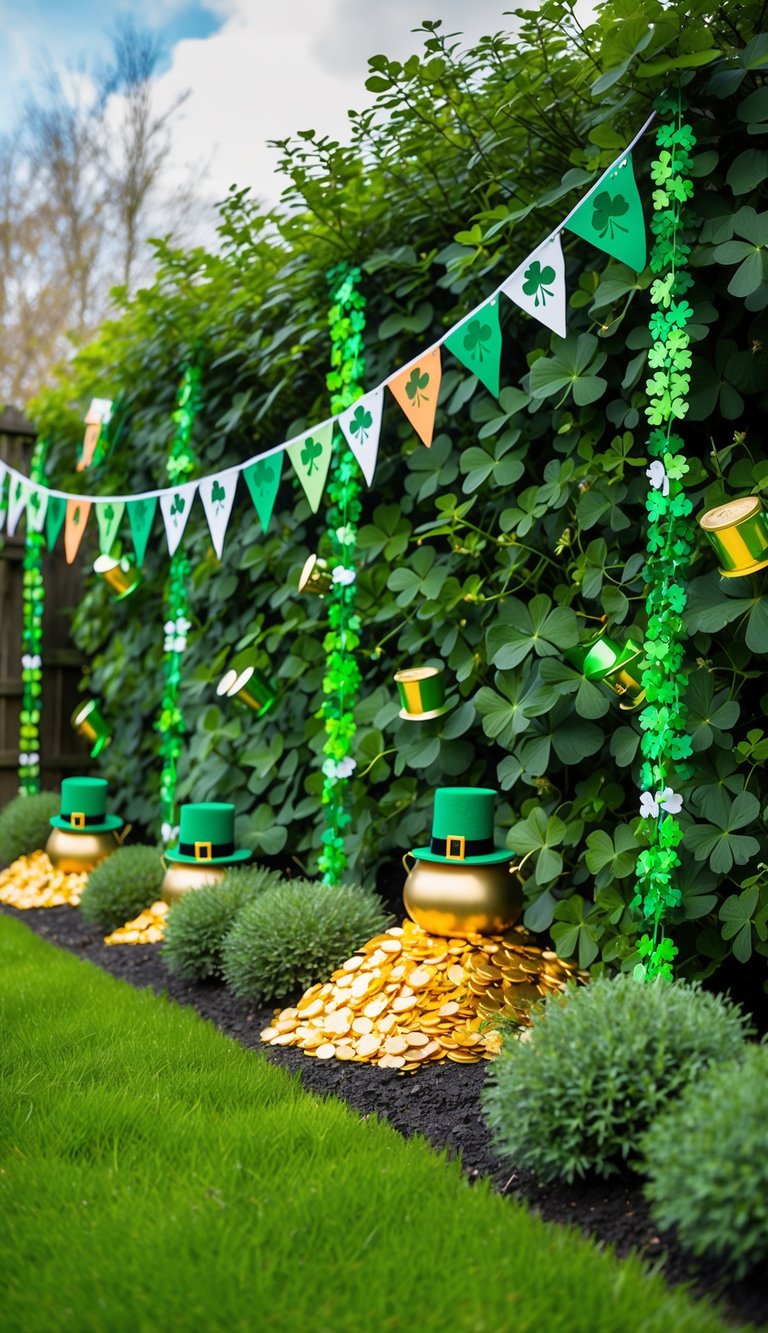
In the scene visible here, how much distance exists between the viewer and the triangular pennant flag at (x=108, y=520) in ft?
12.4

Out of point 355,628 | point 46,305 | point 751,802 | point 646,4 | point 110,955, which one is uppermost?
point 46,305

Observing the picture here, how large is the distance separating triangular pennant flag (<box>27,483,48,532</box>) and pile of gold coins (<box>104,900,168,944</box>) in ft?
6.29

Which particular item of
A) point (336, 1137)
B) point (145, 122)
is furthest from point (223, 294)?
point (145, 122)

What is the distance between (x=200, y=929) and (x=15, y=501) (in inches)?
110

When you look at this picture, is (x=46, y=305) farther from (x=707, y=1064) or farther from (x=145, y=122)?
(x=707, y=1064)

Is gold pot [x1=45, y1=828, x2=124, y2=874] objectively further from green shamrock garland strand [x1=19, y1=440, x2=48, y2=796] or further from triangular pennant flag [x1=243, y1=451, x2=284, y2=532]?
triangular pennant flag [x1=243, y1=451, x2=284, y2=532]

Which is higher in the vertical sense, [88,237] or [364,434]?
[88,237]

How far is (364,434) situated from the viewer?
2.64 metres

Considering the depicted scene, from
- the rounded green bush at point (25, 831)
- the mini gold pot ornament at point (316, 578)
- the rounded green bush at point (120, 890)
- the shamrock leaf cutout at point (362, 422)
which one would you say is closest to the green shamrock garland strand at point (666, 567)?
the shamrock leaf cutout at point (362, 422)

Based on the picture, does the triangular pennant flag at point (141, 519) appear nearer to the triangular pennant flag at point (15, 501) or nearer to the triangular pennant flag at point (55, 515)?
the triangular pennant flag at point (55, 515)

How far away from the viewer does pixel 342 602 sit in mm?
2949

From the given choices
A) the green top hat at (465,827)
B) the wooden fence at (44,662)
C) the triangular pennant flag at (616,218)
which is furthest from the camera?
the wooden fence at (44,662)

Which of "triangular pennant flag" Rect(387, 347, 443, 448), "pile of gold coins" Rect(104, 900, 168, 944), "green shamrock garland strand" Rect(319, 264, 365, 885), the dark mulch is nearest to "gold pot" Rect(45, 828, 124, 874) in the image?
"pile of gold coins" Rect(104, 900, 168, 944)

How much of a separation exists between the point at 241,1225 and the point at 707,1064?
2.18ft
